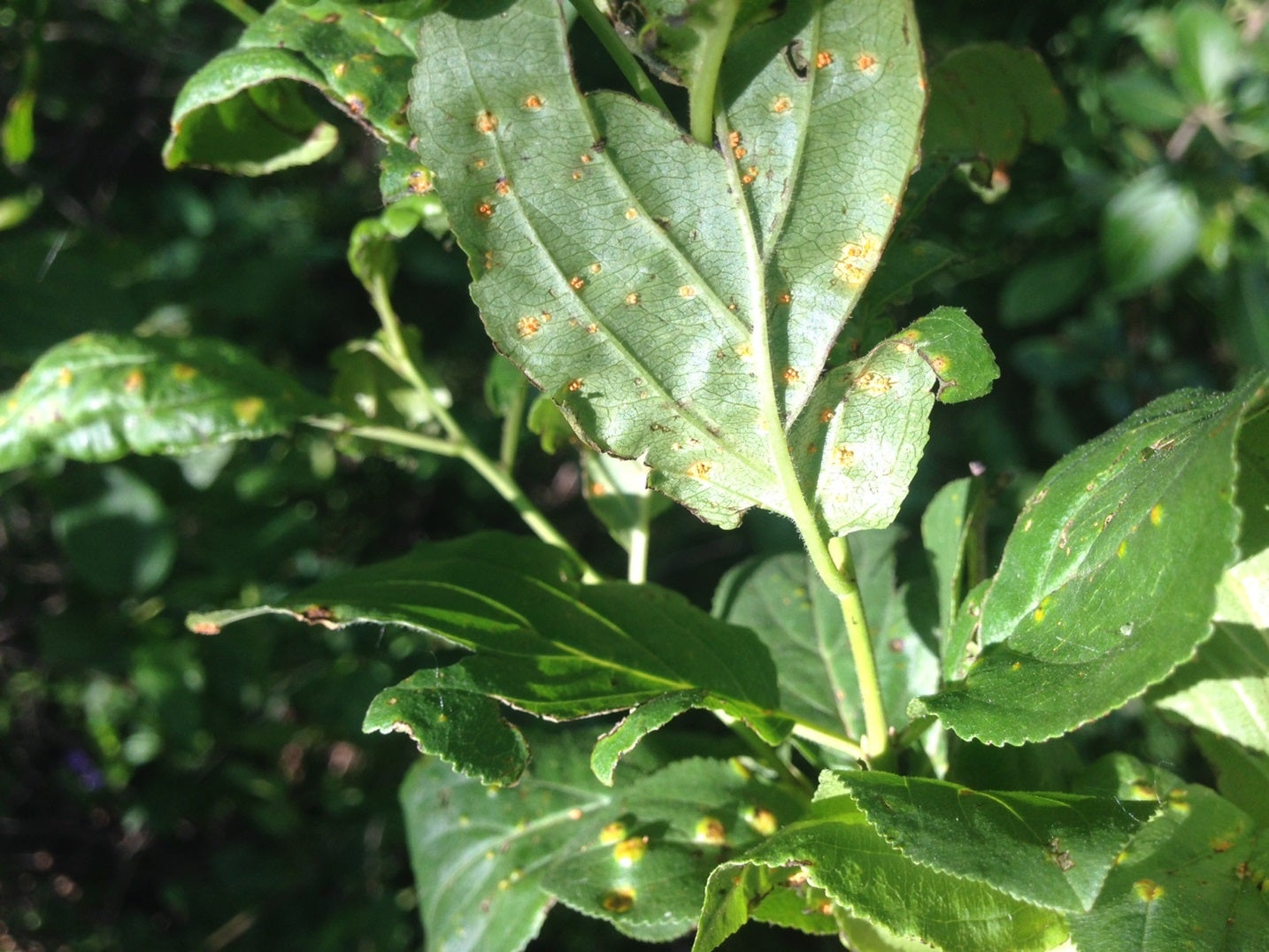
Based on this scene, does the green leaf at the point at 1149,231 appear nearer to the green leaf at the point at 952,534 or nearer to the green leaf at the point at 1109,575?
the green leaf at the point at 952,534

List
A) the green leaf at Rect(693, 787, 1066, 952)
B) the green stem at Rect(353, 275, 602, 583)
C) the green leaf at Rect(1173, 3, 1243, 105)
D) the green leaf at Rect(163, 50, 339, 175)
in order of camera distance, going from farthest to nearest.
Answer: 1. the green leaf at Rect(1173, 3, 1243, 105)
2. the green stem at Rect(353, 275, 602, 583)
3. the green leaf at Rect(163, 50, 339, 175)
4. the green leaf at Rect(693, 787, 1066, 952)

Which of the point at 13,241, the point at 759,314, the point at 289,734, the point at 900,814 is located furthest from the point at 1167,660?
the point at 13,241

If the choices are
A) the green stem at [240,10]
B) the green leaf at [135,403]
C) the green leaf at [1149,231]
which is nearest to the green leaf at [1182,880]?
the green leaf at [135,403]

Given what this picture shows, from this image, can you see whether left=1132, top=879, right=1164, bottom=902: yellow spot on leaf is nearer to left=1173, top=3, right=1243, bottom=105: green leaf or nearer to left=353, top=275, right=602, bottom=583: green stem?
left=353, top=275, right=602, bottom=583: green stem

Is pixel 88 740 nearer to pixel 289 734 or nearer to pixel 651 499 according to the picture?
pixel 289 734


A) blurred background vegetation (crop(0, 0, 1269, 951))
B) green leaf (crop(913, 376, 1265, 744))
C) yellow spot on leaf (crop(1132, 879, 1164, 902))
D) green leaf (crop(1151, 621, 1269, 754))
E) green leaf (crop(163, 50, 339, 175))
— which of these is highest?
green leaf (crop(163, 50, 339, 175))

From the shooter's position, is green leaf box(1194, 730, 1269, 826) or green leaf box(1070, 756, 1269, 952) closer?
green leaf box(1070, 756, 1269, 952)

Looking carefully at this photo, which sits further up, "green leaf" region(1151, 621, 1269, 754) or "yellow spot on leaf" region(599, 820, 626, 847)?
"green leaf" region(1151, 621, 1269, 754)

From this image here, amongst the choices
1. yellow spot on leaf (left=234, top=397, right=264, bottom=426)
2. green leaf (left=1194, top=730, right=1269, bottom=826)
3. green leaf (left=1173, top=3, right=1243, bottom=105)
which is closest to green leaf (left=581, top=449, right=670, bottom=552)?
yellow spot on leaf (left=234, top=397, right=264, bottom=426)
